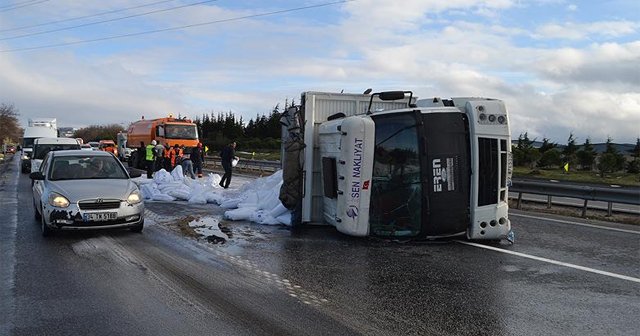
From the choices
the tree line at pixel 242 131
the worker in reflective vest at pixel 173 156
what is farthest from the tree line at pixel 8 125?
the worker in reflective vest at pixel 173 156

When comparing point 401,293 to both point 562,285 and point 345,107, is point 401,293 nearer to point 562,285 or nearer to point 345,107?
point 562,285

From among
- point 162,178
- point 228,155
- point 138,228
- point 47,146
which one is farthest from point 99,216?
point 47,146

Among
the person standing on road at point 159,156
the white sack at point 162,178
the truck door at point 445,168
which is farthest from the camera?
the person standing on road at point 159,156

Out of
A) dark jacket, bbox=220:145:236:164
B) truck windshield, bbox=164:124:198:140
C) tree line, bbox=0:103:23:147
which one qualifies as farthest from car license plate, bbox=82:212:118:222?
tree line, bbox=0:103:23:147

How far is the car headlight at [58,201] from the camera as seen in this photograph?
9.08 meters

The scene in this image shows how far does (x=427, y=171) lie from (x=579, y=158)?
102ft

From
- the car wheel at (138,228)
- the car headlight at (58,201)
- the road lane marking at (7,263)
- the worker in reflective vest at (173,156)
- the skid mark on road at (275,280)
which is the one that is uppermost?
the worker in reflective vest at (173,156)

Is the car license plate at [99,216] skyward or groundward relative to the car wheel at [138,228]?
skyward

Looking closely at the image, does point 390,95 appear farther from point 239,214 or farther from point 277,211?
point 239,214

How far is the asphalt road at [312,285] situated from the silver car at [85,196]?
0.95 ft

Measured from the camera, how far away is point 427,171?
28.3 ft

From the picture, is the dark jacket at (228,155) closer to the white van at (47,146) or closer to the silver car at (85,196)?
the white van at (47,146)

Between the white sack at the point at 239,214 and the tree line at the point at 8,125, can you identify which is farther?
the tree line at the point at 8,125

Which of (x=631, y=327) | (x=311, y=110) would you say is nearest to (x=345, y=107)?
(x=311, y=110)
